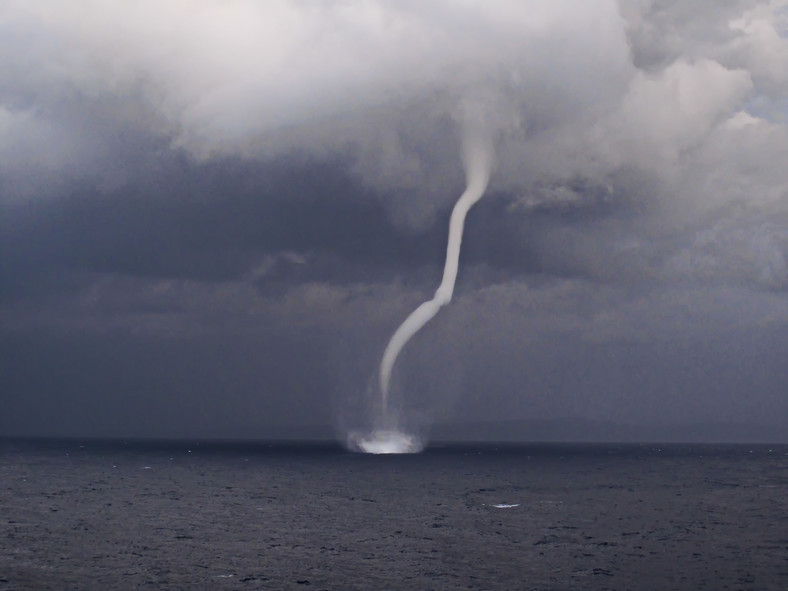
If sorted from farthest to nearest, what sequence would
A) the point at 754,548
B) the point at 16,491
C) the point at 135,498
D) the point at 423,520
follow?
1. the point at 16,491
2. the point at 135,498
3. the point at 423,520
4. the point at 754,548

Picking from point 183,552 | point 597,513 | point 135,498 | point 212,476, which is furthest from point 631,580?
point 212,476

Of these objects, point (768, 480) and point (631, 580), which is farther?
point (768, 480)

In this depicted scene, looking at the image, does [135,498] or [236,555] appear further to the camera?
[135,498]

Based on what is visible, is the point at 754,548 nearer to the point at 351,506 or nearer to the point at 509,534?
the point at 509,534

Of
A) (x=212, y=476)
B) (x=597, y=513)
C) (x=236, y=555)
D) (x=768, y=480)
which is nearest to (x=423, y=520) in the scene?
(x=597, y=513)

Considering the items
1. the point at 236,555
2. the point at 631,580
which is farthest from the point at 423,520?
the point at 631,580

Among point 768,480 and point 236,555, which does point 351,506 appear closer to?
point 236,555

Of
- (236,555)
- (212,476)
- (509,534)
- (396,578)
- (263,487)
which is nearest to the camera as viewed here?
(396,578)

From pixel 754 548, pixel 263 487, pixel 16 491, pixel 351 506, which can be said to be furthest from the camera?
pixel 263 487

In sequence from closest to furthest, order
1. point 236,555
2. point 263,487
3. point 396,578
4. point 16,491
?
point 396,578, point 236,555, point 16,491, point 263,487
